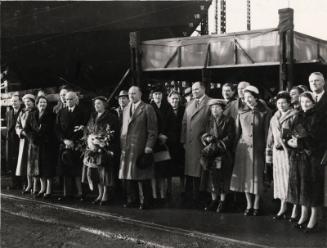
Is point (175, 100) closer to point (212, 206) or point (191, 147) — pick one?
point (191, 147)

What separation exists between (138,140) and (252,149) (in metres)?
1.59

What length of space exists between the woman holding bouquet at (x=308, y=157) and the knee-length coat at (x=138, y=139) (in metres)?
2.04

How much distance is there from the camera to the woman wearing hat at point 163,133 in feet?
20.4

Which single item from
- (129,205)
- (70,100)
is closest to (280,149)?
(129,205)

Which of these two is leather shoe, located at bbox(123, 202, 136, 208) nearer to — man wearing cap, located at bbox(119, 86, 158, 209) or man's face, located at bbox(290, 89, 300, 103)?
man wearing cap, located at bbox(119, 86, 158, 209)

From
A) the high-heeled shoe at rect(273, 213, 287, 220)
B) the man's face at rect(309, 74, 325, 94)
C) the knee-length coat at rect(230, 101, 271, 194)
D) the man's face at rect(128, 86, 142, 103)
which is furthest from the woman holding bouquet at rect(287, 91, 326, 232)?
the man's face at rect(128, 86, 142, 103)

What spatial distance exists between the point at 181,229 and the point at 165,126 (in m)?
2.01

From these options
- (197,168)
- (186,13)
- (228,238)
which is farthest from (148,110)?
(186,13)

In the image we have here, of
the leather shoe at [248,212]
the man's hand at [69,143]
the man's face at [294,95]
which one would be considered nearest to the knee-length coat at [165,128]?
the man's hand at [69,143]

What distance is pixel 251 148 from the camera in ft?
17.3

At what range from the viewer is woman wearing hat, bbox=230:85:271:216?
523 cm

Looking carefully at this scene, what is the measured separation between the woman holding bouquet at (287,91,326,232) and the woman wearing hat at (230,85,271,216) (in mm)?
704

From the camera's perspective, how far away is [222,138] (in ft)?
17.9

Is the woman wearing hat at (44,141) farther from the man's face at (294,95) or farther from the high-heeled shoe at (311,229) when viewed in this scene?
the high-heeled shoe at (311,229)
